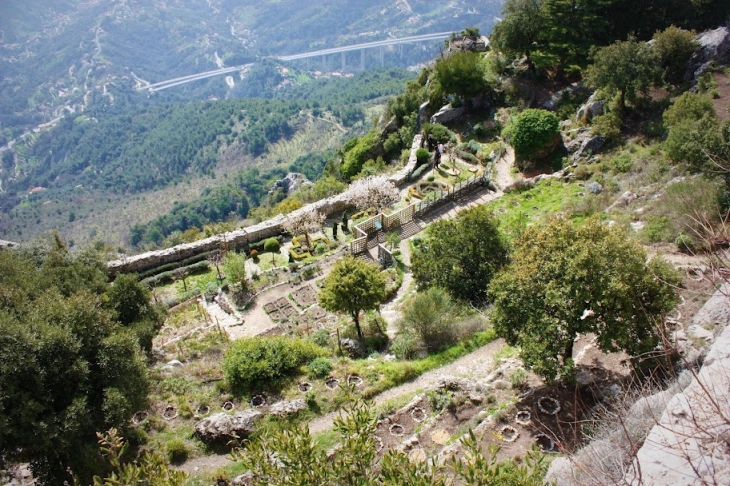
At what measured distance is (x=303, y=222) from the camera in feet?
104

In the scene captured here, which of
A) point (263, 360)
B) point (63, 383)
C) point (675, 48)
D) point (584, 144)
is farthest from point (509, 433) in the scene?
point (675, 48)

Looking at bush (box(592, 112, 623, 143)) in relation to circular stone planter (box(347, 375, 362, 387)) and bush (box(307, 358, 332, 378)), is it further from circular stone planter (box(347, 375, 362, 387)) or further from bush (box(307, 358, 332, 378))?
bush (box(307, 358, 332, 378))

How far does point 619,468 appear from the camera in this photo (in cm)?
841

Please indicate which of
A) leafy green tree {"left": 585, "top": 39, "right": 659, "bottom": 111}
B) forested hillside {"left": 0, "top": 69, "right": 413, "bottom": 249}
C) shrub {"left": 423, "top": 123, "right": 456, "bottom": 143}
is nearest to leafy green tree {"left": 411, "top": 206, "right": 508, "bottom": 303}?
leafy green tree {"left": 585, "top": 39, "right": 659, "bottom": 111}

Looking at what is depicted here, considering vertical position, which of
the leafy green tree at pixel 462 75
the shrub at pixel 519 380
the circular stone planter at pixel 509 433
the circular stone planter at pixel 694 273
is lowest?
the shrub at pixel 519 380

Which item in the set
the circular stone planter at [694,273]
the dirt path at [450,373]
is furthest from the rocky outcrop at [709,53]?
the dirt path at [450,373]

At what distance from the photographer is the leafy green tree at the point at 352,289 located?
20828 millimetres

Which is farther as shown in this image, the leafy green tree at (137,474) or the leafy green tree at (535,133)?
the leafy green tree at (535,133)

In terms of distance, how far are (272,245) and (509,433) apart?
19.7 metres

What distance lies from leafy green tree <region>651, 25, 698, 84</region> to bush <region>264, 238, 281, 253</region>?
27.7 m

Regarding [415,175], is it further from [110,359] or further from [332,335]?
[110,359]

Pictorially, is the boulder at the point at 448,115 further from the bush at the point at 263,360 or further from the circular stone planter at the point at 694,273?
the bush at the point at 263,360

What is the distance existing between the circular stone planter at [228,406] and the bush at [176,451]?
6.25 feet

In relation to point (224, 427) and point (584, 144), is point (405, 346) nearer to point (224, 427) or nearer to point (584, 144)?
point (224, 427)
